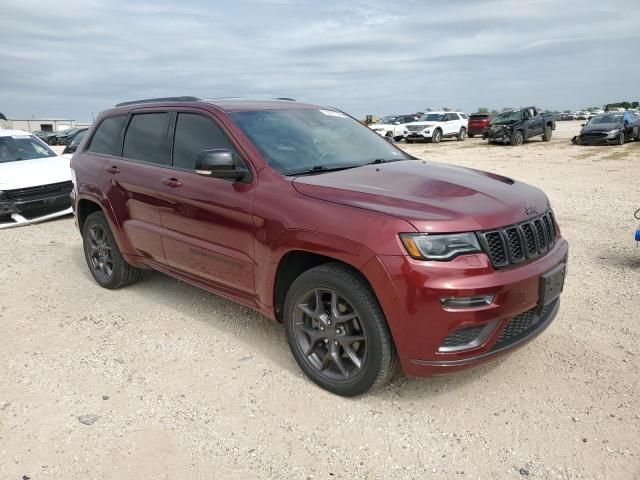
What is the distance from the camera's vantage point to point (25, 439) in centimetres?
287

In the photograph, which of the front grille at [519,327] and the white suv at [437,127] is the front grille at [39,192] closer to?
the front grille at [519,327]

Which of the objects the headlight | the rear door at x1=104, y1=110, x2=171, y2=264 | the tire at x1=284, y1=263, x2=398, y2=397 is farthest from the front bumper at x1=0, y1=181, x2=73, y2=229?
the headlight

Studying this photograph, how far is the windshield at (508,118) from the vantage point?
24.7m

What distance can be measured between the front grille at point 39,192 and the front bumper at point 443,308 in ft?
24.8

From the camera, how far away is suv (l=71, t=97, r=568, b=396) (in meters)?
2.77

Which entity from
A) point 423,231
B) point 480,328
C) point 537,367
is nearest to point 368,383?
point 480,328

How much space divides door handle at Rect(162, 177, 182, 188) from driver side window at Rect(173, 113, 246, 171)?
12 centimetres

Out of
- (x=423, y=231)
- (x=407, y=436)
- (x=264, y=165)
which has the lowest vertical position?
(x=407, y=436)

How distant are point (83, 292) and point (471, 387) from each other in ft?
12.4

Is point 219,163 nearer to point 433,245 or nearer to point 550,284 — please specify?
point 433,245

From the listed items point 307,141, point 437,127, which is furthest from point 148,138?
point 437,127

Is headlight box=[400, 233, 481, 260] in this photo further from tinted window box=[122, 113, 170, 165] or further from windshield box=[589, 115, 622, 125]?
windshield box=[589, 115, 622, 125]

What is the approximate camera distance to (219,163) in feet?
11.1

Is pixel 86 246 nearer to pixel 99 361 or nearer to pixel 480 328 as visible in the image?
pixel 99 361
